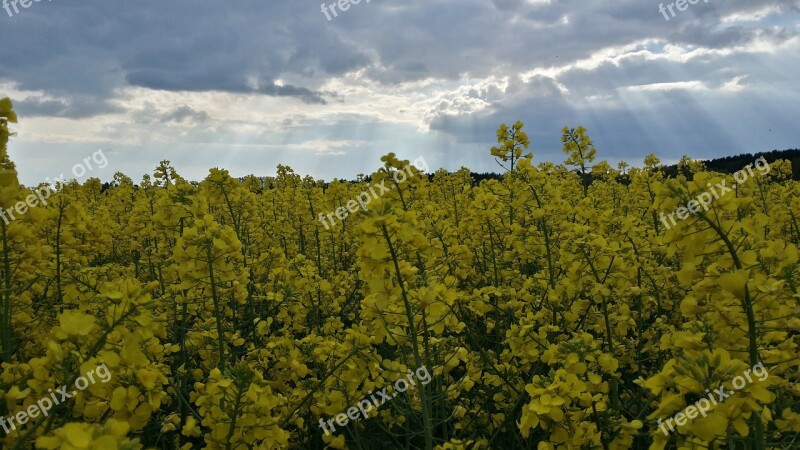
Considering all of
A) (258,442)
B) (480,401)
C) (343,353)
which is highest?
(343,353)

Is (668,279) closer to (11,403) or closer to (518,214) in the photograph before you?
(518,214)

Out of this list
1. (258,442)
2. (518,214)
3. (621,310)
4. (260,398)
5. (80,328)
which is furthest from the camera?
(518,214)

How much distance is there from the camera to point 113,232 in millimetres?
8242

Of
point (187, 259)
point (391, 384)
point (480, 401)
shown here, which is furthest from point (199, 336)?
point (480, 401)

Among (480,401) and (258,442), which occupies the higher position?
(258,442)

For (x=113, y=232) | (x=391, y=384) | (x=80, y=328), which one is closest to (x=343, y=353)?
(x=391, y=384)

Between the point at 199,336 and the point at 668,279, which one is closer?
the point at 199,336

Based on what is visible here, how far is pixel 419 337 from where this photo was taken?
384 cm

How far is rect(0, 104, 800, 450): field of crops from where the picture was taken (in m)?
2.34

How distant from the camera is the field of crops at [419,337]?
234cm

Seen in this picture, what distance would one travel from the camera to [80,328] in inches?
92.3

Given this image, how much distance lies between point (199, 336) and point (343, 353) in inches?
48.3

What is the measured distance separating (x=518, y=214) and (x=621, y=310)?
237 centimetres

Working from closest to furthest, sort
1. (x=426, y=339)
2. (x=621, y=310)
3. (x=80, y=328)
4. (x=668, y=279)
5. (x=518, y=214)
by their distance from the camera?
(x=80, y=328)
(x=426, y=339)
(x=621, y=310)
(x=668, y=279)
(x=518, y=214)
